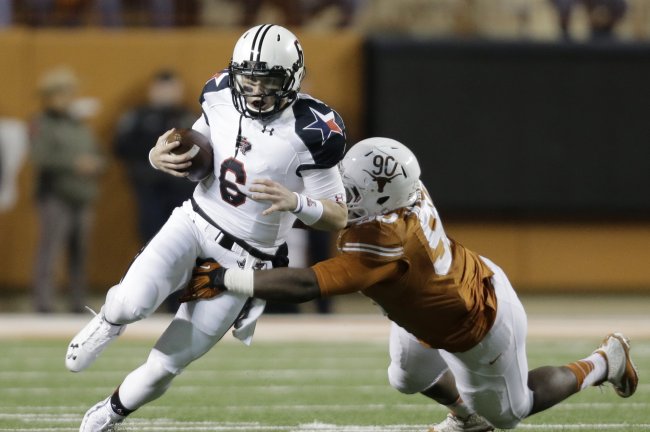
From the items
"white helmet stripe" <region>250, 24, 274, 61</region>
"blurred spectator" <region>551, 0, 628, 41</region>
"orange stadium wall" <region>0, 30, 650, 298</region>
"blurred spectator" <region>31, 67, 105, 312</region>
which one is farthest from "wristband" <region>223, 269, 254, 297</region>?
"blurred spectator" <region>551, 0, 628, 41</region>

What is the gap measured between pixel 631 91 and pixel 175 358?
6.27 meters

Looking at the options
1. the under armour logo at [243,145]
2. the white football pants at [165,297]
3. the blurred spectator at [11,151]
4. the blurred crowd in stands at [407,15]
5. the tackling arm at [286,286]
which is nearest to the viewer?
the tackling arm at [286,286]

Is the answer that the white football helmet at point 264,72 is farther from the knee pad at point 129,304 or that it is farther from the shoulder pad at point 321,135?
the knee pad at point 129,304

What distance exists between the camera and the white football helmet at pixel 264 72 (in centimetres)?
406

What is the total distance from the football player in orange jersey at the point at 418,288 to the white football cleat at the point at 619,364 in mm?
177

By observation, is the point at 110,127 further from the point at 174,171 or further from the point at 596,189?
the point at 174,171

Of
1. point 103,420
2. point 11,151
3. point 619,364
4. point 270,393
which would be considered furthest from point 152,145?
point 619,364

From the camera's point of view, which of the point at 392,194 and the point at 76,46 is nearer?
the point at 392,194

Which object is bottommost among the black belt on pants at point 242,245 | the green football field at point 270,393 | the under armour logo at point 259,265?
the green football field at point 270,393

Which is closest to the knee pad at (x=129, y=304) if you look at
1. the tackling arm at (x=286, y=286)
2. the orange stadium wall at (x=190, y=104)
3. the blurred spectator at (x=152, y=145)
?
the tackling arm at (x=286, y=286)

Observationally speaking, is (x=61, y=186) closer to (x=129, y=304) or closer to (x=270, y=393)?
(x=270, y=393)

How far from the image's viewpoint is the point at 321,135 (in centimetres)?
407

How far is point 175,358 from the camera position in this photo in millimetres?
4070

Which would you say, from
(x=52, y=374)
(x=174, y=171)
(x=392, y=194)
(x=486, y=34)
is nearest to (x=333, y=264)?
(x=392, y=194)
